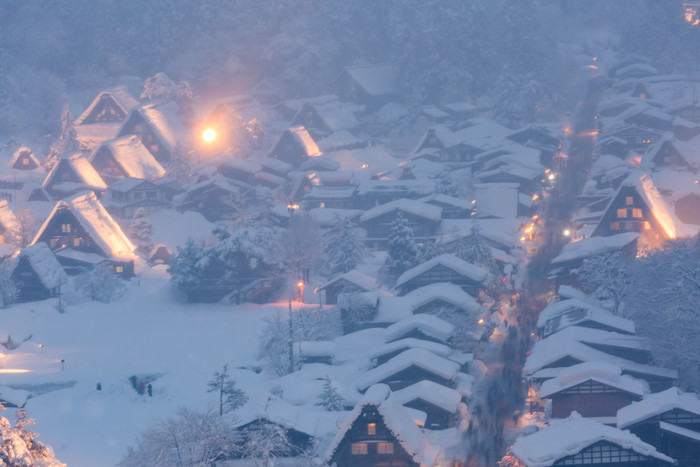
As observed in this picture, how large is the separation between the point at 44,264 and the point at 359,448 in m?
24.7

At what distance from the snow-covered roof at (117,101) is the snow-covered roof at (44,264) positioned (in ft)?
90.4

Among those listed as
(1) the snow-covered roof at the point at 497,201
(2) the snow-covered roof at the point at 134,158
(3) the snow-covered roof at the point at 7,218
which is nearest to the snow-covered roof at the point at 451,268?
(1) the snow-covered roof at the point at 497,201

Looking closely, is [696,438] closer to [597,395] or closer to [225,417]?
[597,395]

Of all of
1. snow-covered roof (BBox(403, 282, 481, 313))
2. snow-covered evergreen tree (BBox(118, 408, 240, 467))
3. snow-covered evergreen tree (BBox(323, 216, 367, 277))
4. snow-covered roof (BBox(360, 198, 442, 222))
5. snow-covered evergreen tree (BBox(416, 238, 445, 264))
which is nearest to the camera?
snow-covered evergreen tree (BBox(118, 408, 240, 467))

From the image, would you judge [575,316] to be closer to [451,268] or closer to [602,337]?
[602,337]

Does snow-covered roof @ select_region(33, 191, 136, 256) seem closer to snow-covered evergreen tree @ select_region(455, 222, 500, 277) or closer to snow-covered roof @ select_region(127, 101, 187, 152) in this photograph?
snow-covered roof @ select_region(127, 101, 187, 152)

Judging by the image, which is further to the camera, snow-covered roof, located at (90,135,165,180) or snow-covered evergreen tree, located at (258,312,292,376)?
snow-covered roof, located at (90,135,165,180)

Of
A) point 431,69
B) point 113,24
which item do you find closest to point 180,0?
point 113,24

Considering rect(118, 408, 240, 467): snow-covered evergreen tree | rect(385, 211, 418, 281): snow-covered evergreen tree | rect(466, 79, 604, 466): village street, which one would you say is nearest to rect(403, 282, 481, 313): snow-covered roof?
rect(466, 79, 604, 466): village street

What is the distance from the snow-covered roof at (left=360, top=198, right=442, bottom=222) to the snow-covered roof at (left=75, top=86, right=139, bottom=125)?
1074 inches

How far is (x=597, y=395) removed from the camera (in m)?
32.5

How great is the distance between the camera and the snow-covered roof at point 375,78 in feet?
273

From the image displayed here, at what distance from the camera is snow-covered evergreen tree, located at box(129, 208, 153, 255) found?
181 feet

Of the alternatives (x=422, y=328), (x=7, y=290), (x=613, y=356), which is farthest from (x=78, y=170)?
(x=613, y=356)
